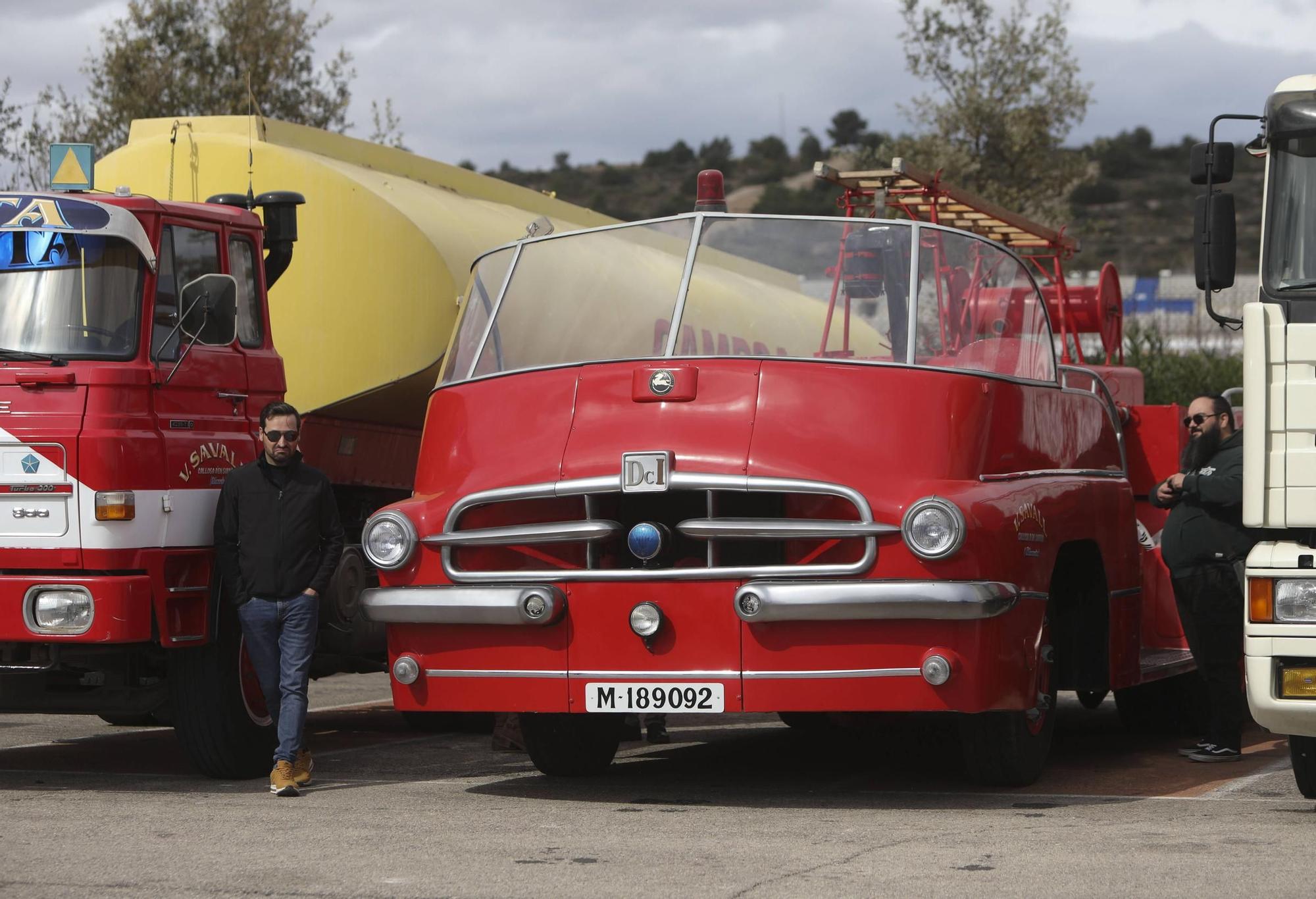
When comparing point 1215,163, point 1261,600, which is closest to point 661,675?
point 1261,600

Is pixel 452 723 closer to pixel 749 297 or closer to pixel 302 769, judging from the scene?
pixel 302 769

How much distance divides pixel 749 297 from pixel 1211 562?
277 centimetres

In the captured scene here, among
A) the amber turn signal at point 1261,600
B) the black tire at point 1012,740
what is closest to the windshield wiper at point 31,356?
the black tire at point 1012,740

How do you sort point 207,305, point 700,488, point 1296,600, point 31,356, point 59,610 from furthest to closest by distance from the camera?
point 207,305, point 31,356, point 59,610, point 700,488, point 1296,600

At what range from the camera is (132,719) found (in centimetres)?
1030

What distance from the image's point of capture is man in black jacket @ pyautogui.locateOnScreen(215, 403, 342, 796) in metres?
8.84

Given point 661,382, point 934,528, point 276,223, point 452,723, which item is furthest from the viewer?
point 452,723

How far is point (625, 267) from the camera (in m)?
8.91

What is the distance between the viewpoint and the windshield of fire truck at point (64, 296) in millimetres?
8773

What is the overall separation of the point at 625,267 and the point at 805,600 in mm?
2144

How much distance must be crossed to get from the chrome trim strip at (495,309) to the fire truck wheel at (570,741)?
1.67 m

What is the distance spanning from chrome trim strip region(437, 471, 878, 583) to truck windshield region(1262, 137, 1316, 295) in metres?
1.88

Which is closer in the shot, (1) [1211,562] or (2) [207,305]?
(2) [207,305]

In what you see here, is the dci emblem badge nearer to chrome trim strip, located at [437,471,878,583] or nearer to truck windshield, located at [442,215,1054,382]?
chrome trim strip, located at [437,471,878,583]
